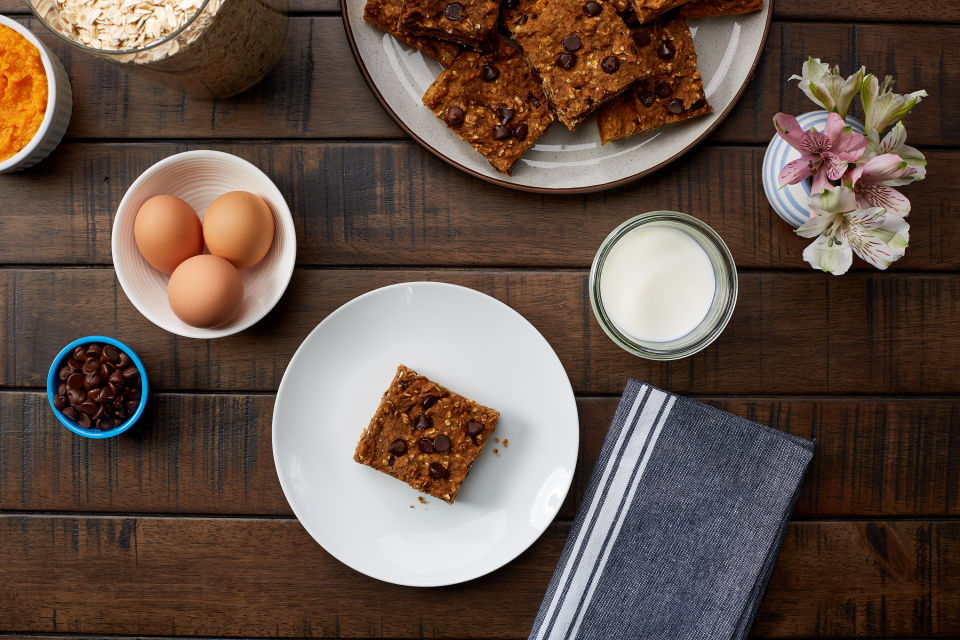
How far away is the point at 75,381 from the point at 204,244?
37cm

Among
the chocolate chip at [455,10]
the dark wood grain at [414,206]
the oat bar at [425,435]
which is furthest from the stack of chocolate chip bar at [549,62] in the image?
the oat bar at [425,435]

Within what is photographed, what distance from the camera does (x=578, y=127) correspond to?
1228 mm

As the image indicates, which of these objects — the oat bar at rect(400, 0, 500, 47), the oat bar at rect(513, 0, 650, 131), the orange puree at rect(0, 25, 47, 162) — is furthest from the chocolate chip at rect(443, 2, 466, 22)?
the orange puree at rect(0, 25, 47, 162)

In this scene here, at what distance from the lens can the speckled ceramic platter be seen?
3.92 ft

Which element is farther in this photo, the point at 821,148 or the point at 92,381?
the point at 92,381

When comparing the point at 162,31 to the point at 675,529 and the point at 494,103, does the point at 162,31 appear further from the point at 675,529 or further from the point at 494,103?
the point at 675,529

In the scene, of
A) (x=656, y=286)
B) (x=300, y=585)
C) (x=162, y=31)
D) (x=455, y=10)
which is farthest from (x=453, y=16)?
(x=300, y=585)

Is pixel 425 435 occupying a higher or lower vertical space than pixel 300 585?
higher

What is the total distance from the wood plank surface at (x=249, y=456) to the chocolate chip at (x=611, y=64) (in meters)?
0.65

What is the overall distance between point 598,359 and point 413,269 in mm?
435

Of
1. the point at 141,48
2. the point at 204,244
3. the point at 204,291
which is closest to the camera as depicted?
the point at 141,48

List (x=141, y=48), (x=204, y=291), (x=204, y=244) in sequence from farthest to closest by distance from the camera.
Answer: (x=204, y=244) < (x=204, y=291) < (x=141, y=48)

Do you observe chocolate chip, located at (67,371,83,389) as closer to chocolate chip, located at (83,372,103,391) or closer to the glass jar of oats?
chocolate chip, located at (83,372,103,391)

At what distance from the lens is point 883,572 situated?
4.28ft
